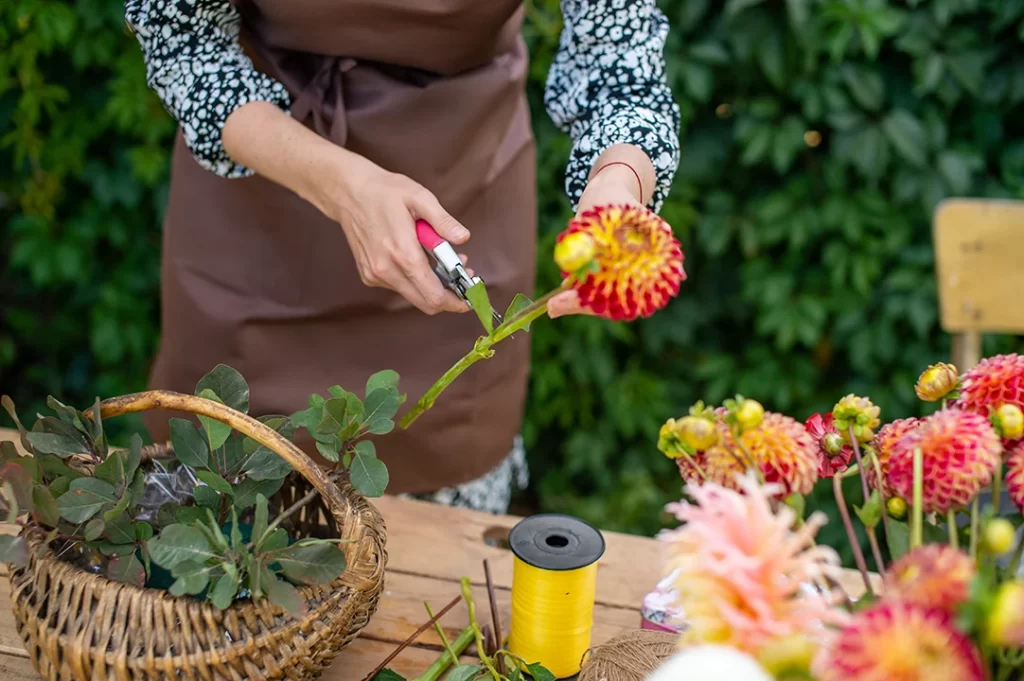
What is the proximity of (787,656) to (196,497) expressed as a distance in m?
0.48

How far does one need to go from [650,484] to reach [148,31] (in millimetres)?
1481

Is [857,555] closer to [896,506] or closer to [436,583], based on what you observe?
[896,506]

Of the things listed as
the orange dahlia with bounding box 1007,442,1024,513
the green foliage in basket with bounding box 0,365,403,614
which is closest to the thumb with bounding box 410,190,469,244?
the green foliage in basket with bounding box 0,365,403,614

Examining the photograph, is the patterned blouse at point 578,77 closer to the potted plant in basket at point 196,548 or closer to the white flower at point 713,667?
the potted plant in basket at point 196,548

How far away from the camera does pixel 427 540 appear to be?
3.10 ft

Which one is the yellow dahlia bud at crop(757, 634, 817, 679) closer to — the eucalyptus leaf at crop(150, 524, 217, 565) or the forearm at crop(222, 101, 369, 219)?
the eucalyptus leaf at crop(150, 524, 217, 565)

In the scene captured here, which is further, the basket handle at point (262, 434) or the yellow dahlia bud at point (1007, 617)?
the basket handle at point (262, 434)

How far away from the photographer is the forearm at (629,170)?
2.62 feet

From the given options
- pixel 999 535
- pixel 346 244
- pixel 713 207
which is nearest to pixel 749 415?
pixel 999 535

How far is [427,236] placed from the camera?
76 centimetres

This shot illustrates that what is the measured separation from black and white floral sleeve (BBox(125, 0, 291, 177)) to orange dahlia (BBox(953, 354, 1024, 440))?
2.40 ft

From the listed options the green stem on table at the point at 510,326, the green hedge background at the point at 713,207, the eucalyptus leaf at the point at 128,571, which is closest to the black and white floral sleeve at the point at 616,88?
the green stem on table at the point at 510,326

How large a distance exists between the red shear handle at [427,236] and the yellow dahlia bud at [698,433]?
0.35 meters

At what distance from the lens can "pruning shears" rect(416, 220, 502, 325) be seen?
0.73 m
